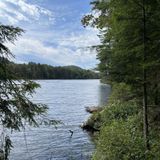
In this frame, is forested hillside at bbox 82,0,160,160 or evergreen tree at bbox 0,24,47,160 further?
forested hillside at bbox 82,0,160,160

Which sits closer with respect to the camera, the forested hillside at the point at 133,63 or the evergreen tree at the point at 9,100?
the evergreen tree at the point at 9,100

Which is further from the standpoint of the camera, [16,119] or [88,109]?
[88,109]

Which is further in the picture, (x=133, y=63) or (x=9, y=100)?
(x=133, y=63)

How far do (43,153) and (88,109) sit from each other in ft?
87.9

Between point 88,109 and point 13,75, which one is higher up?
point 13,75

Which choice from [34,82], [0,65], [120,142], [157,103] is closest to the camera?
[0,65]

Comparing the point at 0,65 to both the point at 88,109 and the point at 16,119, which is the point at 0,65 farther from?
the point at 88,109

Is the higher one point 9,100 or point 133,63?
point 133,63

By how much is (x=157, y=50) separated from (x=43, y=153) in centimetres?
1537

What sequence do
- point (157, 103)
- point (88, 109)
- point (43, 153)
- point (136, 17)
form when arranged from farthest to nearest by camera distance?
1. point (88, 109)
2. point (43, 153)
3. point (157, 103)
4. point (136, 17)

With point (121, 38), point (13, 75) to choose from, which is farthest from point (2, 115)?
point (121, 38)

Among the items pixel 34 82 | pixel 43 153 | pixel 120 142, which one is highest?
pixel 34 82

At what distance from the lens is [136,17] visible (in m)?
12.0

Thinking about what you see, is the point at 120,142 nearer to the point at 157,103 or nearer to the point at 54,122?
the point at 157,103
